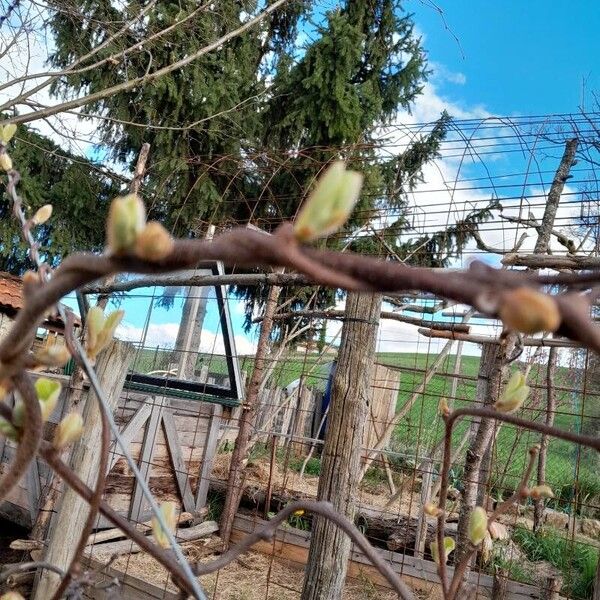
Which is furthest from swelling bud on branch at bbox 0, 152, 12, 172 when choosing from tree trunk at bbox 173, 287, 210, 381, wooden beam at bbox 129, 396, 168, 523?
tree trunk at bbox 173, 287, 210, 381

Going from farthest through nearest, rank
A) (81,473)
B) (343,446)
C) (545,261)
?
(545,261), (81,473), (343,446)

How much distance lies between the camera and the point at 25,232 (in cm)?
50

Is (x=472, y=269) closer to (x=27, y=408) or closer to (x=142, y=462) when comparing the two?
(x=27, y=408)

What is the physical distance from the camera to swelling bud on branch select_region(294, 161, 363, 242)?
194 millimetres

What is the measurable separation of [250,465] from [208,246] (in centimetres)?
556

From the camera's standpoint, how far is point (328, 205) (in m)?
0.20

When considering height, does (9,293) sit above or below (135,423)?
above

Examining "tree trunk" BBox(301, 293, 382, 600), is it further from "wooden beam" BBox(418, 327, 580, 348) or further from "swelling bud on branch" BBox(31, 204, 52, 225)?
"swelling bud on branch" BBox(31, 204, 52, 225)

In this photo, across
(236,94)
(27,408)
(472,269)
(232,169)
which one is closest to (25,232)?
(27,408)

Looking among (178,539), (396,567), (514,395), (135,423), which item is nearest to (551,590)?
(396,567)

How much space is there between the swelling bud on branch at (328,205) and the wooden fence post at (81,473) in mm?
2186

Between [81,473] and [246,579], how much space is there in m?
1.99

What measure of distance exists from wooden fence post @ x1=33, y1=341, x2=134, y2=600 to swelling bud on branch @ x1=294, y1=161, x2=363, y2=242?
219 centimetres

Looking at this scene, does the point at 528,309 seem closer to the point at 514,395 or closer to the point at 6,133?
the point at 514,395
